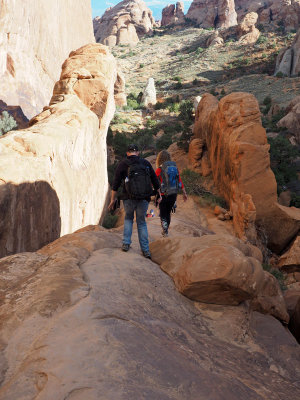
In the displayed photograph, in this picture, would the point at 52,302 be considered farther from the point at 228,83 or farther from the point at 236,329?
the point at 228,83

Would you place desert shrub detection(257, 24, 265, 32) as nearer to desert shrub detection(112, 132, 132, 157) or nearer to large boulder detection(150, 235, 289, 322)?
desert shrub detection(112, 132, 132, 157)

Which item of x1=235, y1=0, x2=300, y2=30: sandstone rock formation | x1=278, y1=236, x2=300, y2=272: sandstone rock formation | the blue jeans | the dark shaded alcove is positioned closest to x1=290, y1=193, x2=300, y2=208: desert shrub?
x1=278, y1=236, x2=300, y2=272: sandstone rock formation

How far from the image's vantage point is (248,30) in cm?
5978

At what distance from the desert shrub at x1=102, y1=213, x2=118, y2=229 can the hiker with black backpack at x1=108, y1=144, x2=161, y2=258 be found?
22.1 feet

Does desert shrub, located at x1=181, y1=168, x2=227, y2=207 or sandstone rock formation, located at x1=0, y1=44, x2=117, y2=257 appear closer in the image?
sandstone rock formation, located at x1=0, y1=44, x2=117, y2=257

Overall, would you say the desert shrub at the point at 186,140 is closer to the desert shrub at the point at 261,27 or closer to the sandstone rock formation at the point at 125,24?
the desert shrub at the point at 261,27

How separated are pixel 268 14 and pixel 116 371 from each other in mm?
81712

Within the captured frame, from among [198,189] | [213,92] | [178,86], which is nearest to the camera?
[198,189]

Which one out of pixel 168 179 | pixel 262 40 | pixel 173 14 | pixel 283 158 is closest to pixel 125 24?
pixel 173 14

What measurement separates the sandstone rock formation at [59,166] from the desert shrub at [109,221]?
0.53m

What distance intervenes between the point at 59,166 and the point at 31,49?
2037cm

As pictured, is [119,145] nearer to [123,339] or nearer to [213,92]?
[123,339]

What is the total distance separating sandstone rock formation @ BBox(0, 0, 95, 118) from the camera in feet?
68.5

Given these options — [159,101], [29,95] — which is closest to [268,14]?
[159,101]
